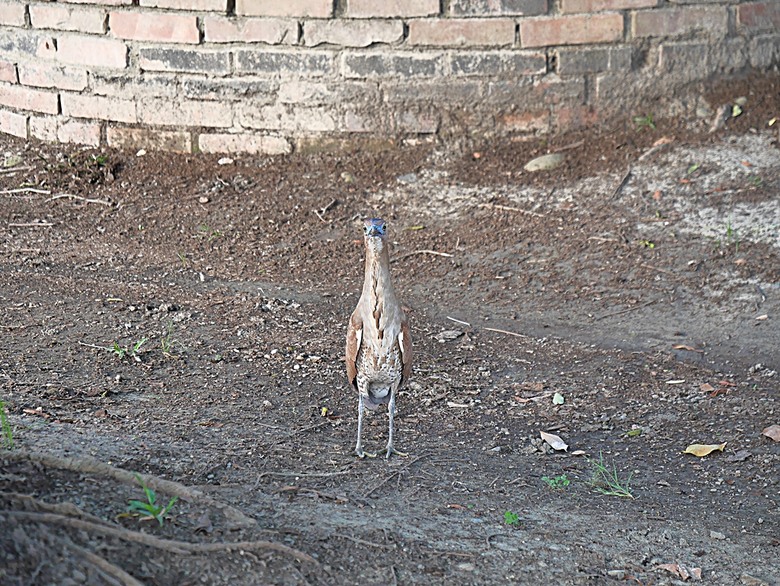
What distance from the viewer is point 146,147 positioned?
8141 millimetres

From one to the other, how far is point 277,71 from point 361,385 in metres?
4.07

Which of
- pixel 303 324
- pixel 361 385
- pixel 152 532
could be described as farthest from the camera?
pixel 303 324

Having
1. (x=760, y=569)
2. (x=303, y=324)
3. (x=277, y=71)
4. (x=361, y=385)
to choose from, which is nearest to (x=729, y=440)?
(x=760, y=569)

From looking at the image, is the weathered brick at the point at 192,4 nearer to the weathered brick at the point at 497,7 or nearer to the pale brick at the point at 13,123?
the pale brick at the point at 13,123

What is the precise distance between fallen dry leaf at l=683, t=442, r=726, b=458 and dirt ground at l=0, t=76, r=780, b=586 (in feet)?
0.12

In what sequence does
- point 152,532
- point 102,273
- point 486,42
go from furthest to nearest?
point 486,42 < point 102,273 < point 152,532

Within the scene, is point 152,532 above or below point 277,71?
below

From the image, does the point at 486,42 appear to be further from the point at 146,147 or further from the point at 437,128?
the point at 146,147

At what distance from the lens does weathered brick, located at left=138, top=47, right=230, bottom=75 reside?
7.80 metres

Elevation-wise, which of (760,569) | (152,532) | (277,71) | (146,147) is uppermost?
(277,71)

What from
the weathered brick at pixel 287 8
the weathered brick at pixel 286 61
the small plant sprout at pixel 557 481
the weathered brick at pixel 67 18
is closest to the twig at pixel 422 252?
the weathered brick at pixel 286 61

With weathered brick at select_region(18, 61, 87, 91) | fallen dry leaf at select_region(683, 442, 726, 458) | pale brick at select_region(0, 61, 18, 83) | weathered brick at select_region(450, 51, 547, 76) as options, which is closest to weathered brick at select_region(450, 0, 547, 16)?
weathered brick at select_region(450, 51, 547, 76)

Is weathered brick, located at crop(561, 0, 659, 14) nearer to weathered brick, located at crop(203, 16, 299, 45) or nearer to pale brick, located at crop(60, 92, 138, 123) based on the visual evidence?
weathered brick, located at crop(203, 16, 299, 45)

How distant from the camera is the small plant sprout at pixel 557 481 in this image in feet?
13.8
